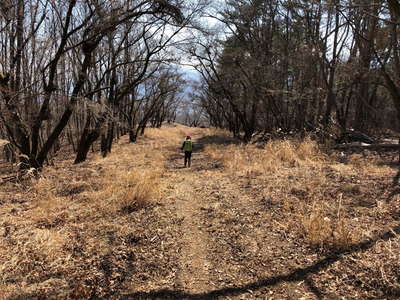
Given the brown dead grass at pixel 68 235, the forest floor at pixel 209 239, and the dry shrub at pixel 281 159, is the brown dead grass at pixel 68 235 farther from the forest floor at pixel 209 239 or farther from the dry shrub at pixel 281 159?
the dry shrub at pixel 281 159

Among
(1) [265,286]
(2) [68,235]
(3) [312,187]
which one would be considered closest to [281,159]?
(3) [312,187]

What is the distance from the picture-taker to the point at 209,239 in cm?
469

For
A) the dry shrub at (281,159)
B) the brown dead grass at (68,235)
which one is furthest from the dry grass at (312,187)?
the brown dead grass at (68,235)

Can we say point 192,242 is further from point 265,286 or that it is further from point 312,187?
point 312,187

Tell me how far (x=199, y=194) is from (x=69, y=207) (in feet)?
9.65

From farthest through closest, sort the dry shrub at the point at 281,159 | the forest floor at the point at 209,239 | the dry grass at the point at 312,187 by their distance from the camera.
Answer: the dry shrub at the point at 281,159 → the dry grass at the point at 312,187 → the forest floor at the point at 209,239

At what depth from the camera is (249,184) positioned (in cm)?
743

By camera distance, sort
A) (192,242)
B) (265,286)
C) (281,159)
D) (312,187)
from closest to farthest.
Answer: (265,286) < (192,242) < (312,187) < (281,159)

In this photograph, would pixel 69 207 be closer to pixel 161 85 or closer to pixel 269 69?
pixel 269 69

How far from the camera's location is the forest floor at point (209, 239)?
3.52 metres

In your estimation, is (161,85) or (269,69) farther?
(161,85)

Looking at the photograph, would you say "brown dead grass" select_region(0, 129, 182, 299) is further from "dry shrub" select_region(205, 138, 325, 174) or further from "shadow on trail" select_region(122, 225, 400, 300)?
"dry shrub" select_region(205, 138, 325, 174)

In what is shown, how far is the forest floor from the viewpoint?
3.52 meters

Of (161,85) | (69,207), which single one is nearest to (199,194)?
(69,207)
